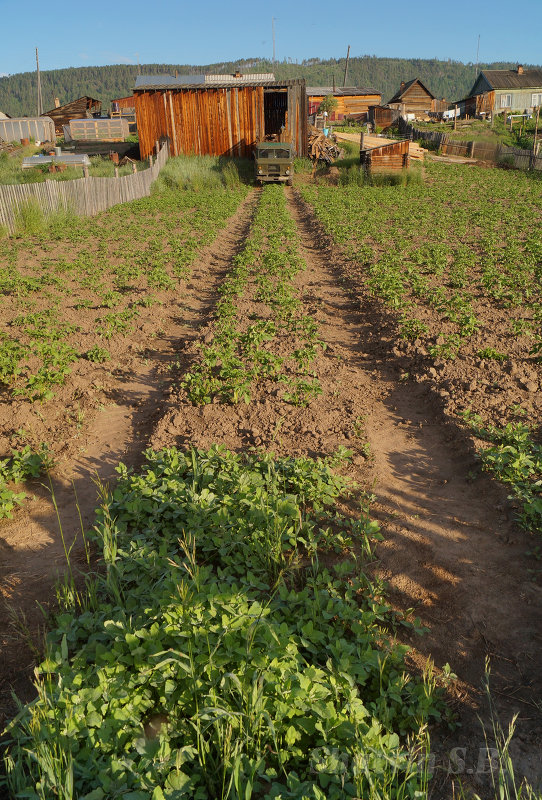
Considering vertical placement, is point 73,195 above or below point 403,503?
above

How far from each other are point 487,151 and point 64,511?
38.6 meters

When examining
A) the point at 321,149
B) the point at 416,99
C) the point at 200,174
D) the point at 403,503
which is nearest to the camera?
the point at 403,503

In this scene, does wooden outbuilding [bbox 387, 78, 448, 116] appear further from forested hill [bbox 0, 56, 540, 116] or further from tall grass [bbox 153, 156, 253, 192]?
forested hill [bbox 0, 56, 540, 116]

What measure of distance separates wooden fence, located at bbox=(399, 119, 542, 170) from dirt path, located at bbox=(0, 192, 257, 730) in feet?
95.9

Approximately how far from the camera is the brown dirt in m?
2.96

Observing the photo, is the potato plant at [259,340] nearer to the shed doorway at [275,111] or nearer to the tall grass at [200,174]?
the tall grass at [200,174]

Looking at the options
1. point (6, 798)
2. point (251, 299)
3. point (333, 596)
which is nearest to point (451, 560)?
point (333, 596)

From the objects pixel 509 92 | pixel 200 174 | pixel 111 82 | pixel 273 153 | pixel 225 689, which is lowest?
pixel 225 689

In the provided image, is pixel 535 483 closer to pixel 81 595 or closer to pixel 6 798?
pixel 81 595

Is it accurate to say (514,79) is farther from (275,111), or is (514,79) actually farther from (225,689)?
(225,689)

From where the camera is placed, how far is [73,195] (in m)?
17.7

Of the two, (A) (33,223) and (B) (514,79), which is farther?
(B) (514,79)

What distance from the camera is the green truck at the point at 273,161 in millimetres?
25000

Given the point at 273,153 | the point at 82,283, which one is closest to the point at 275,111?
the point at 273,153
